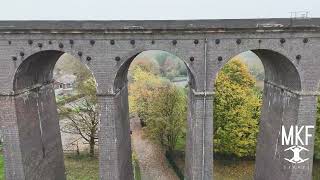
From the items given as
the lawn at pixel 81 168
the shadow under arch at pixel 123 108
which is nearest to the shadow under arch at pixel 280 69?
the shadow under arch at pixel 123 108

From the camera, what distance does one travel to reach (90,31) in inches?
573

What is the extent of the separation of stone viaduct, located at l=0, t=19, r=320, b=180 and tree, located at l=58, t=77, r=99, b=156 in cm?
1087

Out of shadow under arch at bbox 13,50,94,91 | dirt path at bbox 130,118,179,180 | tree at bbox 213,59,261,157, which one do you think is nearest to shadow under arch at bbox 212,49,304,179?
tree at bbox 213,59,261,157

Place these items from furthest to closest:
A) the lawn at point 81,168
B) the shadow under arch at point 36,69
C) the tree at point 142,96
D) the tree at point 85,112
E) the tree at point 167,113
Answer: the tree at point 142,96
the tree at point 167,113
the tree at point 85,112
the lawn at point 81,168
the shadow under arch at point 36,69

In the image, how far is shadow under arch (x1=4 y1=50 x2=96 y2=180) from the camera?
15.6 metres

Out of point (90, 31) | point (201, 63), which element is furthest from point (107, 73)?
point (201, 63)

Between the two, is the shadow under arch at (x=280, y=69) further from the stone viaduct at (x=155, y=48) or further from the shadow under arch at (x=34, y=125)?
Answer: the shadow under arch at (x=34, y=125)

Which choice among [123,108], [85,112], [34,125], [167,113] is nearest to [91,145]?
[85,112]

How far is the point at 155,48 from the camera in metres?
14.6

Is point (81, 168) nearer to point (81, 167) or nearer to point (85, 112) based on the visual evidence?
point (81, 167)

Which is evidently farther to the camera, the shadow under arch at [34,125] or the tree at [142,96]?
the tree at [142,96]

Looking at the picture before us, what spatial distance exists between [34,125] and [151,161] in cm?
1416

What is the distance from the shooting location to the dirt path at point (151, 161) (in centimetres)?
2632

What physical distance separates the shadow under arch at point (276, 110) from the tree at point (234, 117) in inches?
287
